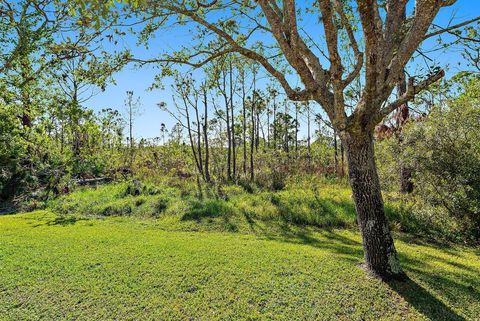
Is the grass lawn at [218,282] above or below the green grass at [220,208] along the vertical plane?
below

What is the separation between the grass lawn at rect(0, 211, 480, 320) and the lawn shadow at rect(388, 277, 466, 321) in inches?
0.5

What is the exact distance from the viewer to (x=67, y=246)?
17.2 ft

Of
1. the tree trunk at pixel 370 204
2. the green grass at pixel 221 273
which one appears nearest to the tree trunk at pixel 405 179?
the green grass at pixel 221 273

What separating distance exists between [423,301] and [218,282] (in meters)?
2.49

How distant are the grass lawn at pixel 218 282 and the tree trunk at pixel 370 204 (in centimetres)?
25

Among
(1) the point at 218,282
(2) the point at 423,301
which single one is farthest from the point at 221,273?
(2) the point at 423,301

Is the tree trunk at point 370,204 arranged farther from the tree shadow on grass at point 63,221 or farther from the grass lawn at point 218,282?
the tree shadow on grass at point 63,221

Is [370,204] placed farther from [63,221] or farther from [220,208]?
[63,221]

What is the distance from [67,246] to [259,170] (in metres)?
11.2

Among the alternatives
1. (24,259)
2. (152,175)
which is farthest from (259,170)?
(24,259)

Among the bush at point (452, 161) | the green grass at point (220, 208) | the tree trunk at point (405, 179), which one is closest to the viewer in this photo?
the bush at point (452, 161)

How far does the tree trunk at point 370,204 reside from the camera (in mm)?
3564

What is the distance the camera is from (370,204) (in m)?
3.57

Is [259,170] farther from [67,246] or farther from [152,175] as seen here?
[67,246]
